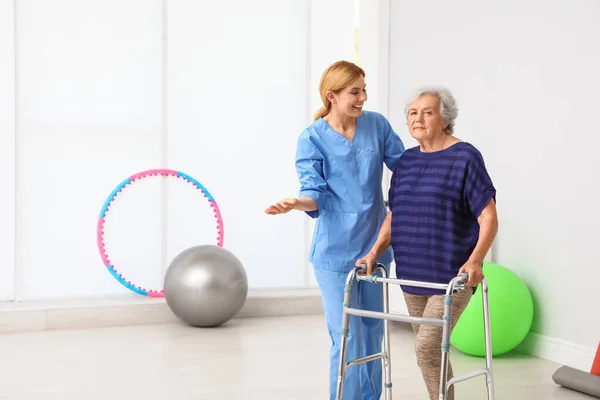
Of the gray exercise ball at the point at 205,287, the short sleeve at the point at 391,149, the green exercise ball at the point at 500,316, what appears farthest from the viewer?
the gray exercise ball at the point at 205,287

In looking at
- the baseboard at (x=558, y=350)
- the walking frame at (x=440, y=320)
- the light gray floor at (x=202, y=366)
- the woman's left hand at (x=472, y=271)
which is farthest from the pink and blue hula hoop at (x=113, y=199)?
the woman's left hand at (x=472, y=271)

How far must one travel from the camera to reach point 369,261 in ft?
9.48

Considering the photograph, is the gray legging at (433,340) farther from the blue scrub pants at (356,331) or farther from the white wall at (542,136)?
the white wall at (542,136)

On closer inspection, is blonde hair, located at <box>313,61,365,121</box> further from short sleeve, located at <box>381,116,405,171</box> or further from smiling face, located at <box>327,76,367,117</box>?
short sleeve, located at <box>381,116,405,171</box>

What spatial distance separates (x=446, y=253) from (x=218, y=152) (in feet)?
12.7

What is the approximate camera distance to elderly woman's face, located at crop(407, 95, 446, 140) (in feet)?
9.23

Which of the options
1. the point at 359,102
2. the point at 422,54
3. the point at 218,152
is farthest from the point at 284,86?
the point at 359,102

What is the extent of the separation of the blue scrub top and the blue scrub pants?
0.25 ft

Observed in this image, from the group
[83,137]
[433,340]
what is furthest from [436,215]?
[83,137]

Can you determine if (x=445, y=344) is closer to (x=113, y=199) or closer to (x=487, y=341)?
(x=487, y=341)

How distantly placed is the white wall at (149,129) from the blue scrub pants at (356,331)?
3.24 meters

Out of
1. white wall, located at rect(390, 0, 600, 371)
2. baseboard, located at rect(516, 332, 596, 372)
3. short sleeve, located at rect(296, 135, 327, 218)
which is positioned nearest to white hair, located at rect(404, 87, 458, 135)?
short sleeve, located at rect(296, 135, 327, 218)

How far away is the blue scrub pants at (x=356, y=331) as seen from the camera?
10.3ft

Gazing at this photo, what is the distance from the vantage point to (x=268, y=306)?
6.12 meters
